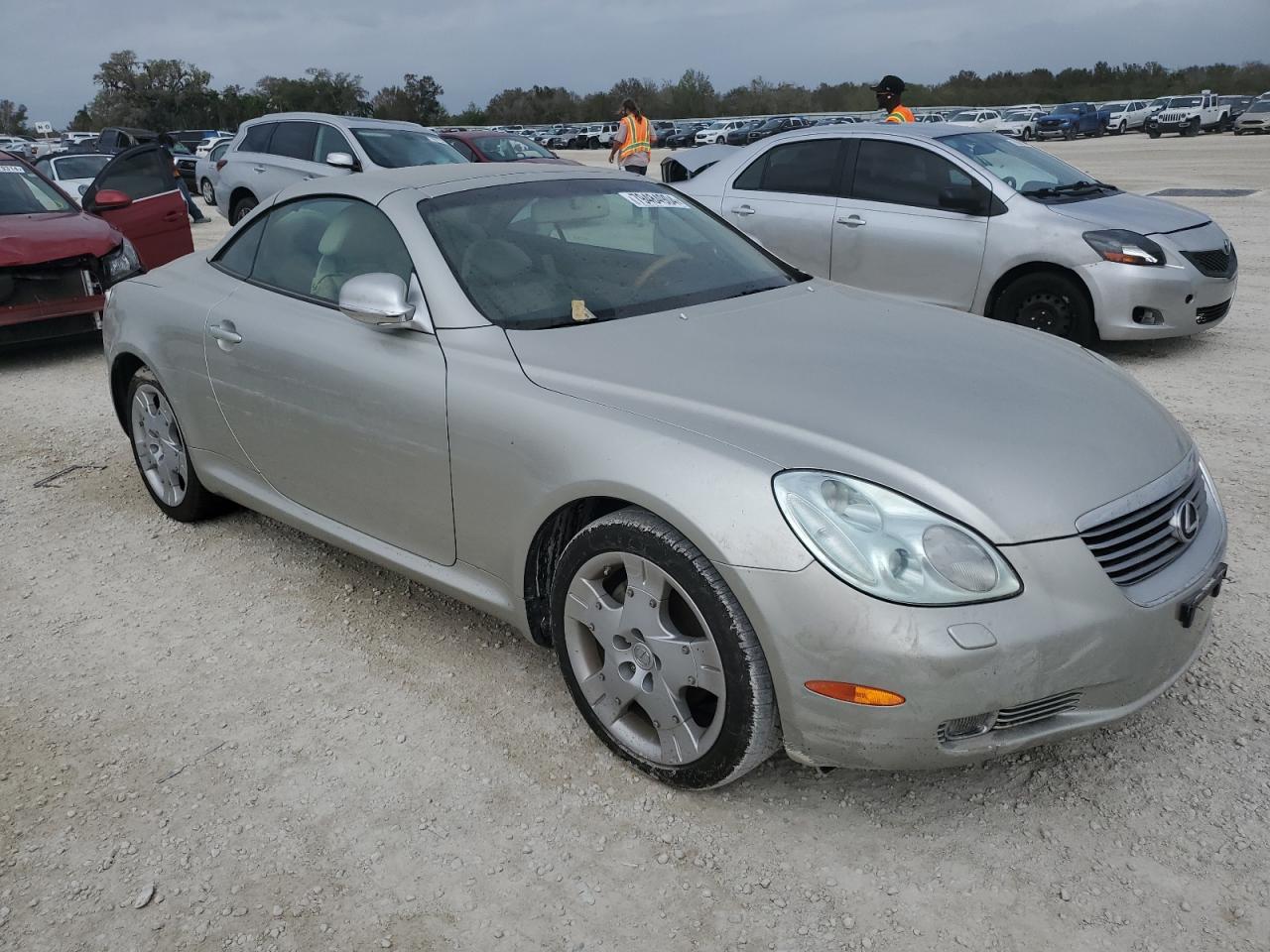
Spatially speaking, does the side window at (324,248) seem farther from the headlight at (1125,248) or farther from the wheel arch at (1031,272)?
the headlight at (1125,248)

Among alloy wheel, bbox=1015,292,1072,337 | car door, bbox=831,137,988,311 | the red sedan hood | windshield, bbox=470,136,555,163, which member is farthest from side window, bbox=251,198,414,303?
windshield, bbox=470,136,555,163

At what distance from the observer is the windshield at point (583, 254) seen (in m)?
3.19

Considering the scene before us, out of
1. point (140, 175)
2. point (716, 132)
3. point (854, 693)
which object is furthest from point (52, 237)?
point (716, 132)

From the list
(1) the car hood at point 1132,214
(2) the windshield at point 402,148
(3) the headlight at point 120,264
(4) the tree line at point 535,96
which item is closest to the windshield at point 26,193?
(3) the headlight at point 120,264

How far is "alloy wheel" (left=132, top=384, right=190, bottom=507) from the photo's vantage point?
14.2ft

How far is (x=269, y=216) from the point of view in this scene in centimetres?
400

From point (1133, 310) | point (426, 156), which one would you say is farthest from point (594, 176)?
point (426, 156)

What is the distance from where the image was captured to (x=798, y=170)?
7.60 metres

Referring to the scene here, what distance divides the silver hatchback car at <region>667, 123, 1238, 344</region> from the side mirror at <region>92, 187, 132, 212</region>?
4.82m

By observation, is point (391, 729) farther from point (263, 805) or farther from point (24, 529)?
point (24, 529)

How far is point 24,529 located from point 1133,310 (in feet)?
19.9

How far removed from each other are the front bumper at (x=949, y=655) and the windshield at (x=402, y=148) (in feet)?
33.9

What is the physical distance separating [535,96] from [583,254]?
275 feet

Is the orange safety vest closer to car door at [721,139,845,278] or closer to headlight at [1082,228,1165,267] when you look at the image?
car door at [721,139,845,278]
